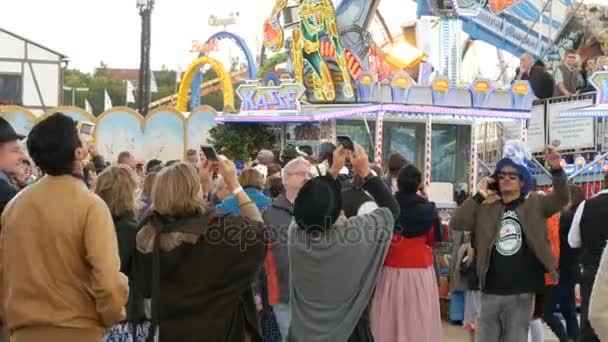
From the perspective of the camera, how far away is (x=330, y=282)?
727 centimetres

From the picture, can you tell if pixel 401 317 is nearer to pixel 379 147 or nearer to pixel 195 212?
pixel 195 212

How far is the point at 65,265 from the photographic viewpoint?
17.3ft

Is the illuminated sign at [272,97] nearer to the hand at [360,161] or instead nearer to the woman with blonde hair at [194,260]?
the hand at [360,161]

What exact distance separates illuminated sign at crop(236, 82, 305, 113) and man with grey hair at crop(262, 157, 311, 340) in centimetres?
1606

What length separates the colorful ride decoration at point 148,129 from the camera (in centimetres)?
3030

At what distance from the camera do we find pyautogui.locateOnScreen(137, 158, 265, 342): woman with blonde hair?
6.09 m

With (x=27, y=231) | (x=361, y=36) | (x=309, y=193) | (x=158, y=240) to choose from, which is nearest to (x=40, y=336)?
(x=27, y=231)

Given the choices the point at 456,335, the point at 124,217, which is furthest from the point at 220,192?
the point at 456,335

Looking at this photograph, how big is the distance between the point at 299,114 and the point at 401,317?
1624cm

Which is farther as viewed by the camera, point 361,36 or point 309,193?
point 361,36

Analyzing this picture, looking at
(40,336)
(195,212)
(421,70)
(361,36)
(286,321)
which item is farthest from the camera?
(361,36)

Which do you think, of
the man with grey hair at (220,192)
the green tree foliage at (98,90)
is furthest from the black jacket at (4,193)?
the green tree foliage at (98,90)

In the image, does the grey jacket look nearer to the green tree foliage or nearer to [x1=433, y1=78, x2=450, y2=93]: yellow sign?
[x1=433, y1=78, x2=450, y2=93]: yellow sign

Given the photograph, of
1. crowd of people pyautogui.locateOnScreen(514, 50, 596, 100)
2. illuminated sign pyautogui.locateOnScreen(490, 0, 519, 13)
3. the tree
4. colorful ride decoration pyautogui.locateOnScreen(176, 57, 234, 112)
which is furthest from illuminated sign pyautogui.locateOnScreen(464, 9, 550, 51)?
colorful ride decoration pyautogui.locateOnScreen(176, 57, 234, 112)
